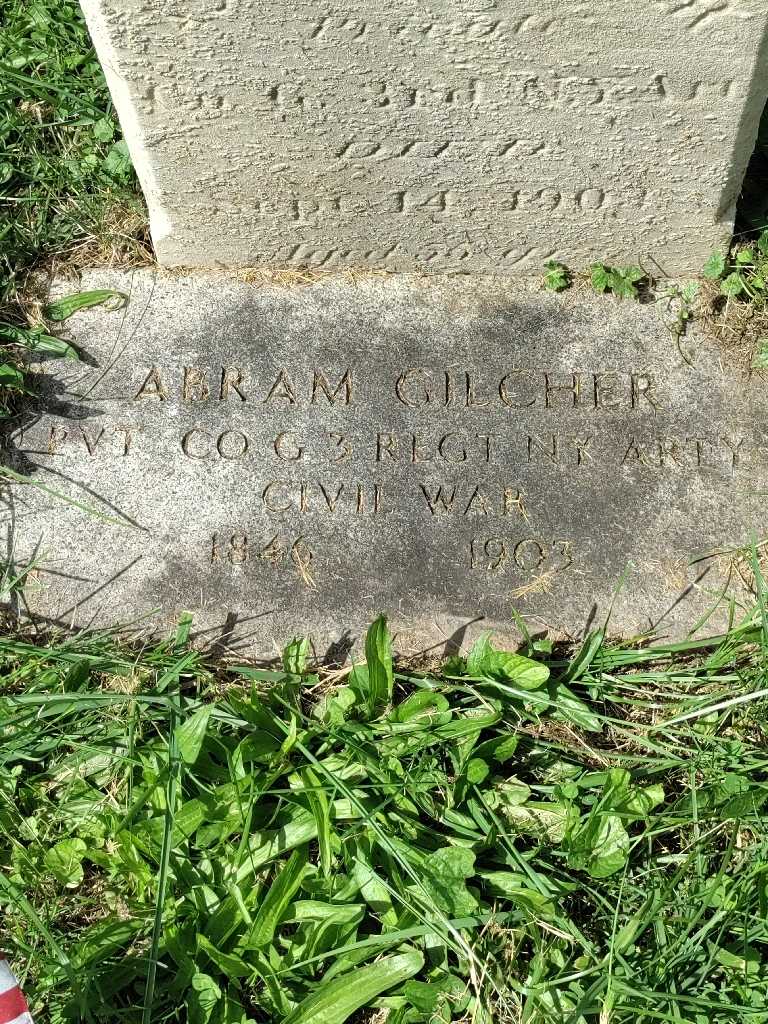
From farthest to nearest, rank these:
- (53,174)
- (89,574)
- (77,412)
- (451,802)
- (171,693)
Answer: (53,174) < (77,412) < (89,574) < (171,693) < (451,802)

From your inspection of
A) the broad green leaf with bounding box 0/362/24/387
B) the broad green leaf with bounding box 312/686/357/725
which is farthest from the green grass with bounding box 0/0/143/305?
the broad green leaf with bounding box 312/686/357/725

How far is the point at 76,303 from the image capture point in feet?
7.64

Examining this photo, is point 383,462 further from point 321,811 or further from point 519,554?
point 321,811

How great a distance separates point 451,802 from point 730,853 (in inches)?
20.1

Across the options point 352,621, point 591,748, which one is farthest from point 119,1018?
point 591,748

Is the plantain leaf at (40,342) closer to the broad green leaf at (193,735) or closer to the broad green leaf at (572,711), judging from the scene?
the broad green leaf at (193,735)

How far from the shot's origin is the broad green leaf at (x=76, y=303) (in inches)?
91.4

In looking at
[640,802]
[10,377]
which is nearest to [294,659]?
[640,802]

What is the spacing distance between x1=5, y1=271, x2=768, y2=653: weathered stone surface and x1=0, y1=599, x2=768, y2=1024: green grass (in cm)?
13

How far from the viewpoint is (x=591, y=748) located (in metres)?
1.93

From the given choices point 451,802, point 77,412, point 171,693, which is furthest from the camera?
point 77,412

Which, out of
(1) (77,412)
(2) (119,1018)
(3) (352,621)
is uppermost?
(1) (77,412)

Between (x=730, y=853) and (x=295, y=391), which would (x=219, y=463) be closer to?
(x=295, y=391)

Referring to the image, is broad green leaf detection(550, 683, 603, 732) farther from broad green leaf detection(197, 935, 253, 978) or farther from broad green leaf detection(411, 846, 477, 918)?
broad green leaf detection(197, 935, 253, 978)
